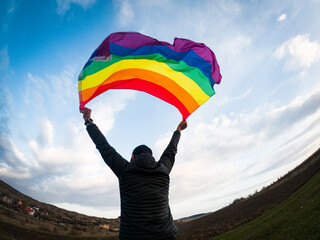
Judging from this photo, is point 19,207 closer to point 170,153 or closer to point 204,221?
point 204,221

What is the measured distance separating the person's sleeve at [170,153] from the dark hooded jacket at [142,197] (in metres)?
0.23

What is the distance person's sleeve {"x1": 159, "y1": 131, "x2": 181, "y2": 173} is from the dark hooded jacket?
0.23 m

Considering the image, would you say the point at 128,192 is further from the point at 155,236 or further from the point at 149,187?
the point at 155,236

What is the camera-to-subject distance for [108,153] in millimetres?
2596

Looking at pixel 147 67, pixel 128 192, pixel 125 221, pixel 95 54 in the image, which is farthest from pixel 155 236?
pixel 147 67

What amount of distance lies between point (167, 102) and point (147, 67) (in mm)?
1228

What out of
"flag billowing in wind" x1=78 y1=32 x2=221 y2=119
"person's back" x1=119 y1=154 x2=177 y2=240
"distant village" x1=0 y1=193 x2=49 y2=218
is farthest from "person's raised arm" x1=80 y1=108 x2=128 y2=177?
"distant village" x1=0 y1=193 x2=49 y2=218

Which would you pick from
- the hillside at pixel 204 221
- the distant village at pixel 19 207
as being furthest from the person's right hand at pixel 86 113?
the distant village at pixel 19 207

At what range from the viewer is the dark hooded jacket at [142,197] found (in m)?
2.24

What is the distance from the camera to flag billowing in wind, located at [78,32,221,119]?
543 centimetres

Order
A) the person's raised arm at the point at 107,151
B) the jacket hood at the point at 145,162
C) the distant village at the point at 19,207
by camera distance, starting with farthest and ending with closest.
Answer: the distant village at the point at 19,207, the person's raised arm at the point at 107,151, the jacket hood at the point at 145,162

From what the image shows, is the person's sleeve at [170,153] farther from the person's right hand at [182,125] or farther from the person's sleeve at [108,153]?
the person's sleeve at [108,153]

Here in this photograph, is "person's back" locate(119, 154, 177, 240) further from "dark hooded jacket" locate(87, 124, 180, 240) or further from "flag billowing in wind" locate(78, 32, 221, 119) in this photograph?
"flag billowing in wind" locate(78, 32, 221, 119)

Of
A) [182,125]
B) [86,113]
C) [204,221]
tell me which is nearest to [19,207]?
[204,221]
